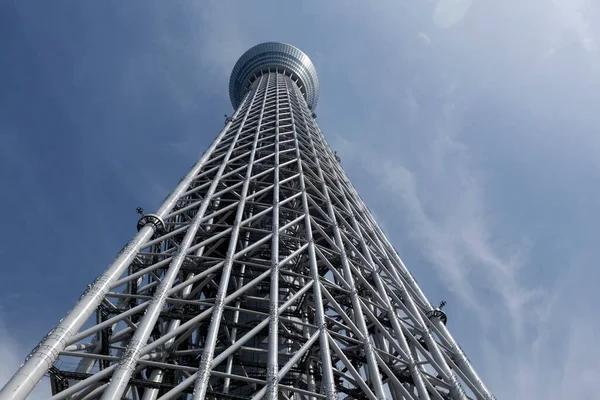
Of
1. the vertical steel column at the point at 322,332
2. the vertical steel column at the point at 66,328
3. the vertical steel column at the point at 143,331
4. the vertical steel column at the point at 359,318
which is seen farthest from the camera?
the vertical steel column at the point at 359,318

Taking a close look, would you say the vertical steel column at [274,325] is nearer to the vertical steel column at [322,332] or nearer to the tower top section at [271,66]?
the vertical steel column at [322,332]

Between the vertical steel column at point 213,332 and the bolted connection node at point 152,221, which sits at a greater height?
the bolted connection node at point 152,221

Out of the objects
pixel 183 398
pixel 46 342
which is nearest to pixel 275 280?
pixel 183 398

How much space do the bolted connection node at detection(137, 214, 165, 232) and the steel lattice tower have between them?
0.32 ft

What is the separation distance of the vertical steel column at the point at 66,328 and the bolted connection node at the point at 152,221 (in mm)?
198

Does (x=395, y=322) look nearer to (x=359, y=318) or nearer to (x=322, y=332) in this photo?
(x=359, y=318)

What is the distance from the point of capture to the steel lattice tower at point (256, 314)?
503 inches

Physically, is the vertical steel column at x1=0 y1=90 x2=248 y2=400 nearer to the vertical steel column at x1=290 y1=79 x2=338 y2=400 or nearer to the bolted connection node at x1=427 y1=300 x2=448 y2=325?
the vertical steel column at x1=290 y1=79 x2=338 y2=400

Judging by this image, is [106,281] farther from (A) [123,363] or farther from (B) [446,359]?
(B) [446,359]

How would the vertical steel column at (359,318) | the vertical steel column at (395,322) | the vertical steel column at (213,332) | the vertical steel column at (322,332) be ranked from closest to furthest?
1. the vertical steel column at (213,332)
2. the vertical steel column at (322,332)
3. the vertical steel column at (359,318)
4. the vertical steel column at (395,322)

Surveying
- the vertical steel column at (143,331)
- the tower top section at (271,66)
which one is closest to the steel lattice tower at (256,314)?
Answer: the vertical steel column at (143,331)

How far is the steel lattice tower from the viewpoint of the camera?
41.9 feet

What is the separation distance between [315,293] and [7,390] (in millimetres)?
10435

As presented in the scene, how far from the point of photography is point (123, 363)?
39.4 feet
